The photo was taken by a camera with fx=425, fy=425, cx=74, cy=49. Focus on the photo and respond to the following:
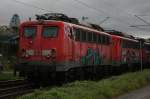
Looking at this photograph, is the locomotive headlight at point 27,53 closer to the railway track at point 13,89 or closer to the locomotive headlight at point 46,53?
the locomotive headlight at point 46,53

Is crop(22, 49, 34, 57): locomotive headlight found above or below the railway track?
above

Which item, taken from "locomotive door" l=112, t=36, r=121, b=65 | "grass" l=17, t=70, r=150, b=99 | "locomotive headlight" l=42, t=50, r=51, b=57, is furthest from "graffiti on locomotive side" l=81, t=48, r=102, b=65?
"locomotive door" l=112, t=36, r=121, b=65

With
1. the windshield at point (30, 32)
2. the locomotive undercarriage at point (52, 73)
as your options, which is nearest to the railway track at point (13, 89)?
the locomotive undercarriage at point (52, 73)

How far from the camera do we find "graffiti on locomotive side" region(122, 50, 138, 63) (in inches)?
1384

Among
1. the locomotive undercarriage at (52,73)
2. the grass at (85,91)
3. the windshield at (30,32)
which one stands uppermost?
the windshield at (30,32)

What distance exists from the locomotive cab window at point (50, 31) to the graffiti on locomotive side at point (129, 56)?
15.0m

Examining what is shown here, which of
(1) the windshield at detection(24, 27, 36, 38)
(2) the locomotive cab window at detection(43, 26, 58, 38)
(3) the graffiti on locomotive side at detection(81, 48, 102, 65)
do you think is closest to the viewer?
(2) the locomotive cab window at detection(43, 26, 58, 38)

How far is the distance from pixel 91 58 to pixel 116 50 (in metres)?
8.20

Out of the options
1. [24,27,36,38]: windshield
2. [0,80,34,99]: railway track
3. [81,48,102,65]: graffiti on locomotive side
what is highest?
[24,27,36,38]: windshield

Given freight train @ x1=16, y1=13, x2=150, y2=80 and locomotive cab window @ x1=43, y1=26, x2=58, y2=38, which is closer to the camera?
freight train @ x1=16, y1=13, x2=150, y2=80

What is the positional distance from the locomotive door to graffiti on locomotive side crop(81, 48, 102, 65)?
4.77m

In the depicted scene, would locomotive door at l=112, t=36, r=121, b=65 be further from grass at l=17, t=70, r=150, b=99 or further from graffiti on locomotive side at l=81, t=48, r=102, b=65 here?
grass at l=17, t=70, r=150, b=99

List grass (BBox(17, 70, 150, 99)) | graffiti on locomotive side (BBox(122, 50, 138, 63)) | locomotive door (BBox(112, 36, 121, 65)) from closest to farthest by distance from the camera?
grass (BBox(17, 70, 150, 99)) < locomotive door (BBox(112, 36, 121, 65)) < graffiti on locomotive side (BBox(122, 50, 138, 63))

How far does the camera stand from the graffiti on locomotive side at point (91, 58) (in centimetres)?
2353
